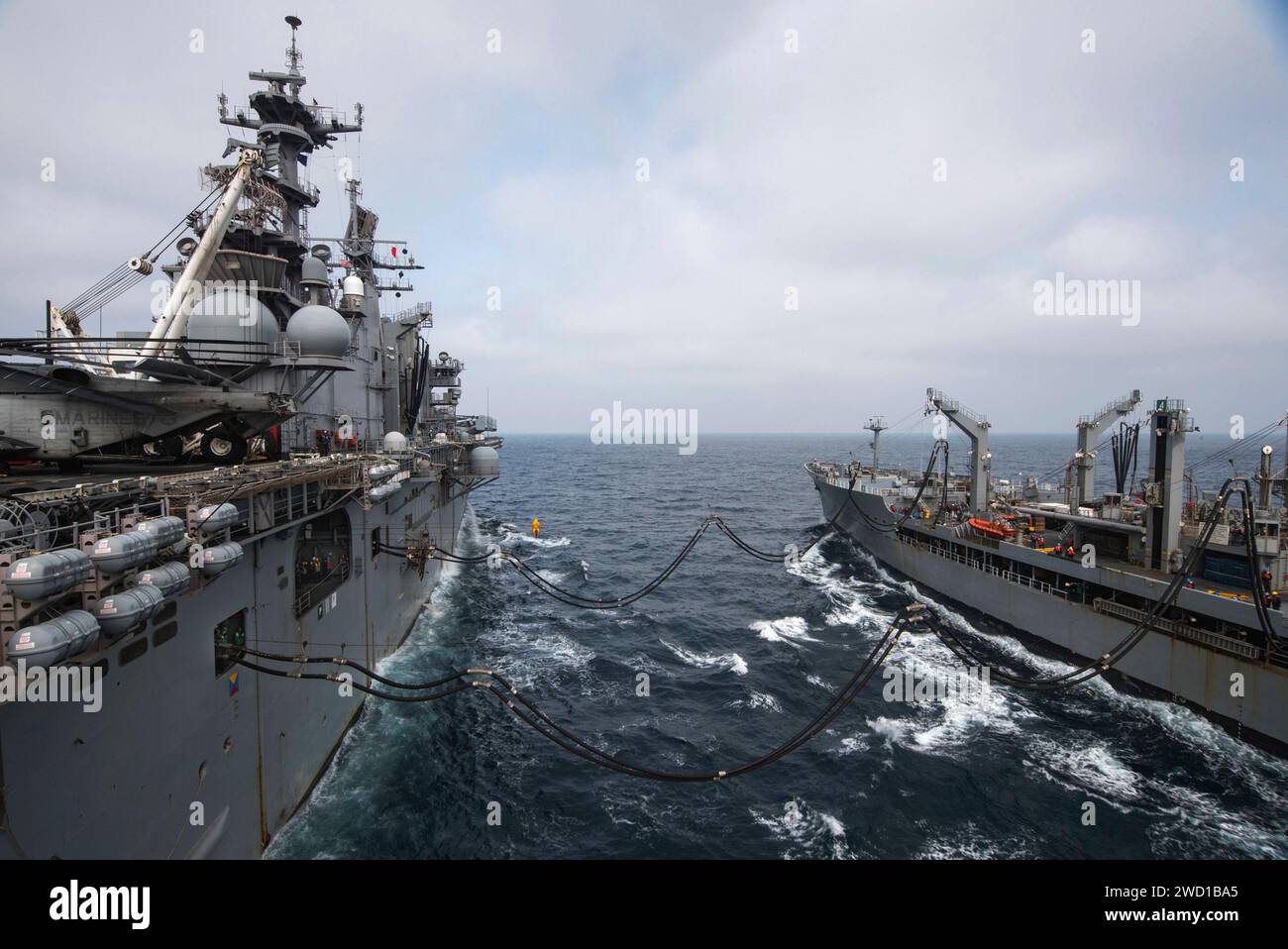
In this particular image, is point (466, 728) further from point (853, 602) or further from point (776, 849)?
point (853, 602)

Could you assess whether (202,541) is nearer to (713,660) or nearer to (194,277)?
(194,277)

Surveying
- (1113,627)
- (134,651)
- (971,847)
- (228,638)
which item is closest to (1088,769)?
(971,847)

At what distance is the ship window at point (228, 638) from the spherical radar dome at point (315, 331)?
7561 millimetres

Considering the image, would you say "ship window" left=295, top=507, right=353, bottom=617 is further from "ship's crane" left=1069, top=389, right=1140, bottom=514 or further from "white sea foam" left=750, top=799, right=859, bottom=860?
"ship's crane" left=1069, top=389, right=1140, bottom=514

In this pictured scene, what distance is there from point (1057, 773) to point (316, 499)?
22.1 meters

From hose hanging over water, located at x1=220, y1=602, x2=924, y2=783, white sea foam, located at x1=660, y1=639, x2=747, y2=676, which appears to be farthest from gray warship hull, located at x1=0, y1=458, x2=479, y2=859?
white sea foam, located at x1=660, y1=639, x2=747, y2=676

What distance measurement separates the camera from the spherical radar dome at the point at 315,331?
1606 cm

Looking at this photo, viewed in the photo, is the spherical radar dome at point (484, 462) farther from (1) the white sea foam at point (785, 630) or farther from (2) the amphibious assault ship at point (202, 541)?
(1) the white sea foam at point (785, 630)

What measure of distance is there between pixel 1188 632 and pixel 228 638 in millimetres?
30058

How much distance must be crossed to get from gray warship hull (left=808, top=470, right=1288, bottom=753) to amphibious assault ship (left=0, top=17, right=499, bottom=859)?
27.5m

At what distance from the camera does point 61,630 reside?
6.17 meters

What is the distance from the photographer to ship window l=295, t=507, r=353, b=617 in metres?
16.2

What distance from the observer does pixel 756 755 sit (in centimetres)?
1753
